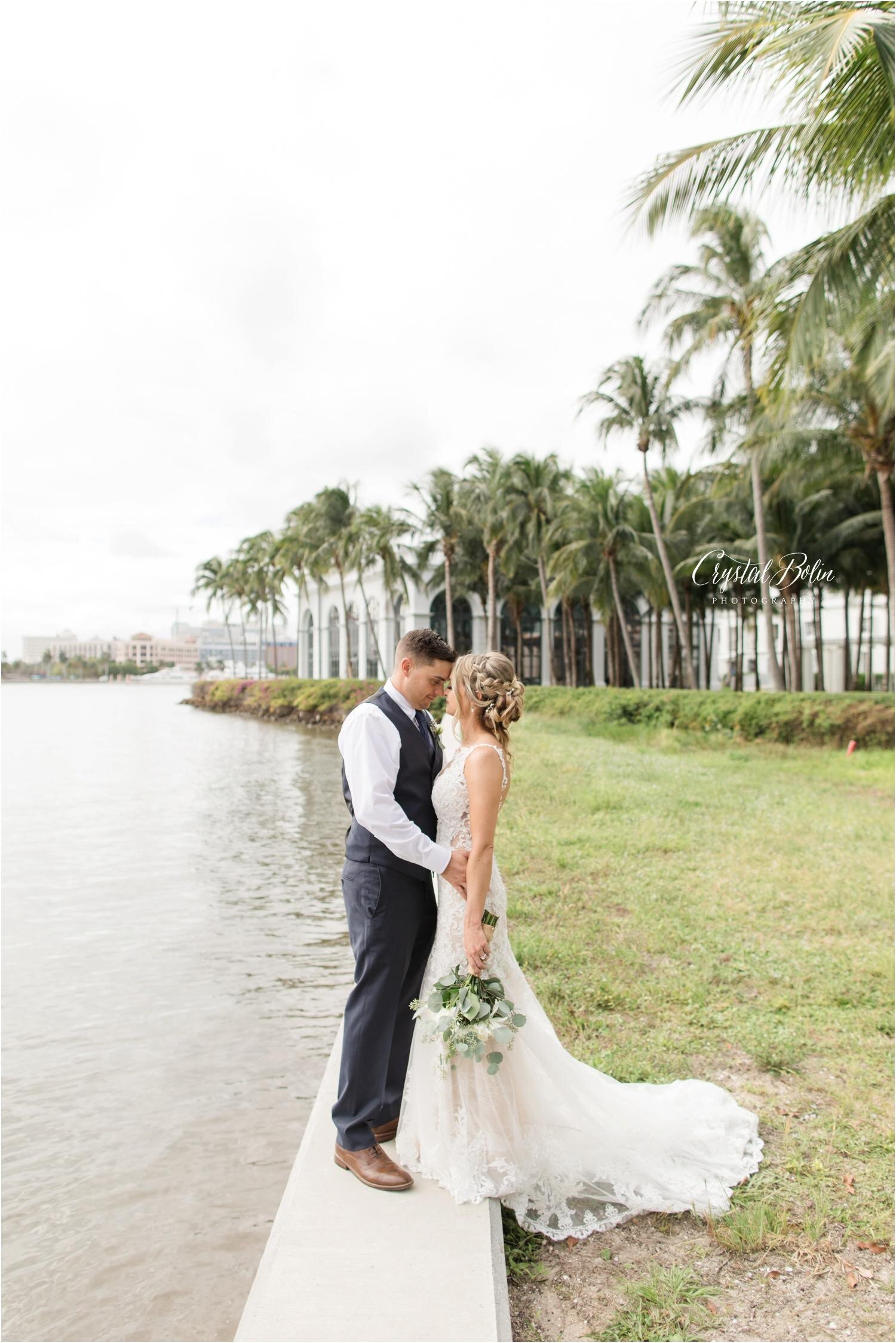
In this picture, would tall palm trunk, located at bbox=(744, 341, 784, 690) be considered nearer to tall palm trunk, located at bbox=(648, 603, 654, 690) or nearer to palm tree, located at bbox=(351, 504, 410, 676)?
palm tree, located at bbox=(351, 504, 410, 676)

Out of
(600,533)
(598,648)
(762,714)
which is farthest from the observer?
(598,648)

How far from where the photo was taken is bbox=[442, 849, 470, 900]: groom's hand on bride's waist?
3088mm

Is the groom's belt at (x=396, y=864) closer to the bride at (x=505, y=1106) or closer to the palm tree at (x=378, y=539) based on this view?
the bride at (x=505, y=1106)

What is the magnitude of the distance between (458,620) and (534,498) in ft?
41.7

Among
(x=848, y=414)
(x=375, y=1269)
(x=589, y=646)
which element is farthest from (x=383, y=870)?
(x=589, y=646)

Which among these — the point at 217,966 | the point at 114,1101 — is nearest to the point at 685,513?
the point at 217,966

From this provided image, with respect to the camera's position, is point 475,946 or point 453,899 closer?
point 475,946

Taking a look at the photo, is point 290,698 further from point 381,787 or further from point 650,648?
point 381,787

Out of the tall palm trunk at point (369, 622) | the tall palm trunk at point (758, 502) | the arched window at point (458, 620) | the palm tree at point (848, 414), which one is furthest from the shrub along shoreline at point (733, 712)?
the arched window at point (458, 620)

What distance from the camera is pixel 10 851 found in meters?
12.6

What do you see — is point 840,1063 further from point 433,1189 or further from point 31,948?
point 31,948

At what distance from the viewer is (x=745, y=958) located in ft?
19.5

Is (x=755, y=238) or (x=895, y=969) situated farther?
(x=755, y=238)

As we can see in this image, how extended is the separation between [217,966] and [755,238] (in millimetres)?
20489
